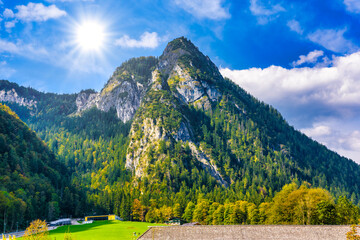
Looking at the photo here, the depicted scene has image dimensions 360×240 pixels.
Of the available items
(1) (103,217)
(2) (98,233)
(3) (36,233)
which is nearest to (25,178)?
(1) (103,217)

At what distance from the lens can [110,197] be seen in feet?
563

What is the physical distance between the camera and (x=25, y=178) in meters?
134

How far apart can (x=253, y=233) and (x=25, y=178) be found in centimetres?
11891

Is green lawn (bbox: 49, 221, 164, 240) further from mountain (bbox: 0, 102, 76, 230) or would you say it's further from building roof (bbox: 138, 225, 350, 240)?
building roof (bbox: 138, 225, 350, 240)

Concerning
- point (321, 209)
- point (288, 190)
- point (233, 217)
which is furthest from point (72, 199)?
point (321, 209)

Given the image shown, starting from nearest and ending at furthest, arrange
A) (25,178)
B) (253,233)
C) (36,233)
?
(36,233)
(253,233)
(25,178)

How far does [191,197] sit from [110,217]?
159 feet

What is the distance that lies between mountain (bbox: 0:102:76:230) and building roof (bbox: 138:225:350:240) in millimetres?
74011

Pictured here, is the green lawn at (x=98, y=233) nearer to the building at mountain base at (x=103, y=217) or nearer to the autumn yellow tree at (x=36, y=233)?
the autumn yellow tree at (x=36, y=233)

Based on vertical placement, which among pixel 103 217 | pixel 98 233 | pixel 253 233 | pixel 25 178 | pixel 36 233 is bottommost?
pixel 98 233

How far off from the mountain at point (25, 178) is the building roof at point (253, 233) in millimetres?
74011

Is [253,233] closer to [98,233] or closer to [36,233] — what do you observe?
[36,233]

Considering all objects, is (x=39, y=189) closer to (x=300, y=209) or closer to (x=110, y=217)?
(x=110, y=217)

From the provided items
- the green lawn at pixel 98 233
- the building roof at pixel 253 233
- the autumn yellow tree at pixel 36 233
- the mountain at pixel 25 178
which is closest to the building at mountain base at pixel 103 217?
the mountain at pixel 25 178
